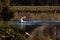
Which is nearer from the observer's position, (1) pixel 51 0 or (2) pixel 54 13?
(2) pixel 54 13

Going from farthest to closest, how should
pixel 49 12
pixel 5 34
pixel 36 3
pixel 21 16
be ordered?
pixel 36 3 → pixel 49 12 → pixel 21 16 → pixel 5 34

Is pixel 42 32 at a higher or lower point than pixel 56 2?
higher

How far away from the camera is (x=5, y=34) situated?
4.91 m

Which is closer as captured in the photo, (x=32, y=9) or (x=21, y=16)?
(x=21, y=16)

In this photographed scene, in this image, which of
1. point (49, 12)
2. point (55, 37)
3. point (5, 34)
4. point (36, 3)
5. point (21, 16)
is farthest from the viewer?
point (36, 3)

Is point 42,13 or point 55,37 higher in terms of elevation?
point 55,37

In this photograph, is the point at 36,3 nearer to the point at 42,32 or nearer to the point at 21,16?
the point at 21,16

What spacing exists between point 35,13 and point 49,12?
84cm

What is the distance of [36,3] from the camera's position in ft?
46.8

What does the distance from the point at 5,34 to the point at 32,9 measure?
Answer: 7.44 meters

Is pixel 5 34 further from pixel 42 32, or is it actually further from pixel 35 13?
pixel 35 13

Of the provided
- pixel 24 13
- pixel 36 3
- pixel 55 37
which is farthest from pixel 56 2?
pixel 55 37

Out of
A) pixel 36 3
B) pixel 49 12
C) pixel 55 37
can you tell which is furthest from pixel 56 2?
pixel 55 37

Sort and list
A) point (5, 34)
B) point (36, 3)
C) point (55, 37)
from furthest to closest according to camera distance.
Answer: point (36, 3), point (55, 37), point (5, 34)
